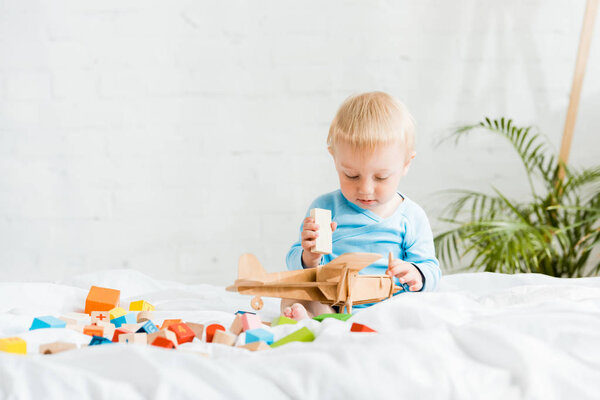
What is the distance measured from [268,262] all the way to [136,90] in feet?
2.44

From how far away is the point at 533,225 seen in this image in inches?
75.0

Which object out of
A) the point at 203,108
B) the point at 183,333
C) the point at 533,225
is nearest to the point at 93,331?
the point at 183,333

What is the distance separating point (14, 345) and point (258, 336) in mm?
275

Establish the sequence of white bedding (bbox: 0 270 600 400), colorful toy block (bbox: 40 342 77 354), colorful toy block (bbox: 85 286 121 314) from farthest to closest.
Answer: colorful toy block (bbox: 85 286 121 314) < colorful toy block (bbox: 40 342 77 354) < white bedding (bbox: 0 270 600 400)

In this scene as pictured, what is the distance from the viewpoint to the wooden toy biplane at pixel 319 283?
0.95 m

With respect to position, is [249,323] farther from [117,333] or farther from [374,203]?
[374,203]

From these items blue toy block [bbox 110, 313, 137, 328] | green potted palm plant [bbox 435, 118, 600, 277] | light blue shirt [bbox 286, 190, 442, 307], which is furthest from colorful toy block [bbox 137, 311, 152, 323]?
green potted palm plant [bbox 435, 118, 600, 277]

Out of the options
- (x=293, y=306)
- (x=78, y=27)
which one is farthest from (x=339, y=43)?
(x=293, y=306)

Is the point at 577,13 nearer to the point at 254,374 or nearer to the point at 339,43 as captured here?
the point at 339,43

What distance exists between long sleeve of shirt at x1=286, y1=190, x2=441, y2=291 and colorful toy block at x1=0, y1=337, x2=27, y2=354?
63 cm

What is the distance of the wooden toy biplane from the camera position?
0.95 m

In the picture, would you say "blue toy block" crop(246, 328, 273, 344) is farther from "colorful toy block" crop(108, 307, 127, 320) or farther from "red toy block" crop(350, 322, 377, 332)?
"colorful toy block" crop(108, 307, 127, 320)

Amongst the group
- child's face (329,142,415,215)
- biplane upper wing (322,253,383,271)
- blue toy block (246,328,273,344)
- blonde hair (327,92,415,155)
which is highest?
blonde hair (327,92,415,155)

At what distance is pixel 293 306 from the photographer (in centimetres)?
103
